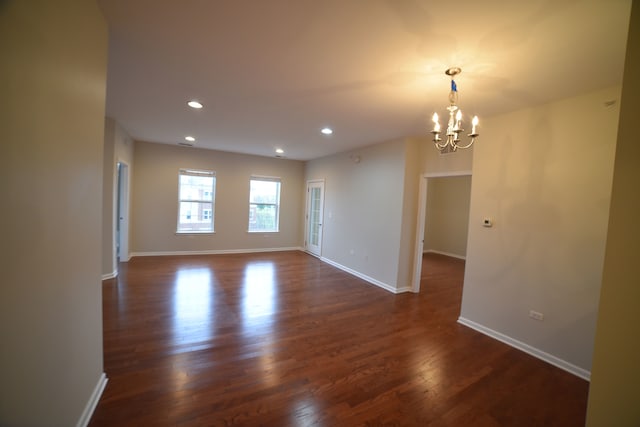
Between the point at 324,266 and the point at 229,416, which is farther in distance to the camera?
the point at 324,266

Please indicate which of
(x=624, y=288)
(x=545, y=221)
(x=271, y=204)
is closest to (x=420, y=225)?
(x=545, y=221)

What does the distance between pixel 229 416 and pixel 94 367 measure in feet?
3.32

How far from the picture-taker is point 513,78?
7.25 feet

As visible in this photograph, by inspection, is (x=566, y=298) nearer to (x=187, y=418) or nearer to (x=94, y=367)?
(x=187, y=418)

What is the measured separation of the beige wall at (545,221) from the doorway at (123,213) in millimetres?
6295

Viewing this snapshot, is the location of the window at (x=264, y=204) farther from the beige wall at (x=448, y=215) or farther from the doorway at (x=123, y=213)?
the beige wall at (x=448, y=215)

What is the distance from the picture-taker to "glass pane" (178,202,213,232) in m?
6.47

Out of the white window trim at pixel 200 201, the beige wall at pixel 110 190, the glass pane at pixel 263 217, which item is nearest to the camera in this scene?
the beige wall at pixel 110 190

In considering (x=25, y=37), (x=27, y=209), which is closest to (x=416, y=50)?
(x=25, y=37)

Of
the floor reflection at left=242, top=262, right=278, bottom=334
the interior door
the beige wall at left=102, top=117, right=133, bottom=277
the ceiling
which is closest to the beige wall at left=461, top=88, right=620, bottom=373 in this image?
the ceiling

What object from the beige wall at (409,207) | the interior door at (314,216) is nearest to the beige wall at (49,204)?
the beige wall at (409,207)

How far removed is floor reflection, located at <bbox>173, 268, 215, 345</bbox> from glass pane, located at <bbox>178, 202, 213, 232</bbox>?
1798 millimetres

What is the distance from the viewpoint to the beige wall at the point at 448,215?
7770 millimetres

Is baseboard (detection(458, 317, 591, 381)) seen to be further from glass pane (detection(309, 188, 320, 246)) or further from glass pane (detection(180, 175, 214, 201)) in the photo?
glass pane (detection(180, 175, 214, 201))
